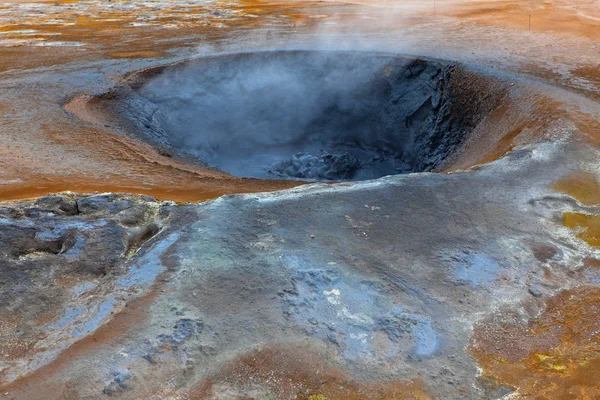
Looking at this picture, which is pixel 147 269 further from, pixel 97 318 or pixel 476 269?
pixel 476 269

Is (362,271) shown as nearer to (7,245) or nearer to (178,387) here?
(178,387)

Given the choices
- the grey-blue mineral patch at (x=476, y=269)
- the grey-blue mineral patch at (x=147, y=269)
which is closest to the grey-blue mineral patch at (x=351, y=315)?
the grey-blue mineral patch at (x=476, y=269)

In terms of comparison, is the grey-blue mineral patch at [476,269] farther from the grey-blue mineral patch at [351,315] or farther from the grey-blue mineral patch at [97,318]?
the grey-blue mineral patch at [97,318]

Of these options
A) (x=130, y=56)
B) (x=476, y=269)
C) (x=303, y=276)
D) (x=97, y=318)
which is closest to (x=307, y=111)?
(x=130, y=56)

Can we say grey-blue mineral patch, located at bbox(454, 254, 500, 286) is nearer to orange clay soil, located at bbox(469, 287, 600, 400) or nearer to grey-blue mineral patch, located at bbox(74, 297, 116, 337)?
orange clay soil, located at bbox(469, 287, 600, 400)

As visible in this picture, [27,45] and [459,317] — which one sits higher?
[27,45]

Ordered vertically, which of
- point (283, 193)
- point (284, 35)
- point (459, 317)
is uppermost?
point (284, 35)

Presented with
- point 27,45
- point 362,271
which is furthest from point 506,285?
point 27,45
